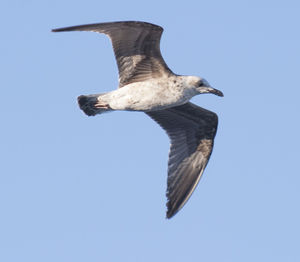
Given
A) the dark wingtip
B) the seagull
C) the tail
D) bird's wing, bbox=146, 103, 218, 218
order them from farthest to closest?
bird's wing, bbox=146, 103, 218, 218, the dark wingtip, the tail, the seagull

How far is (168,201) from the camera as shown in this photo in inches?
579

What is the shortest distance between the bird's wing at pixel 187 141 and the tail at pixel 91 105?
67.9 inches

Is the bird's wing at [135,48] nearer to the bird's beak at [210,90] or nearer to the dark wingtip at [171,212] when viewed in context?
the bird's beak at [210,90]

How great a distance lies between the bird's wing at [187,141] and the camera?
1491 cm

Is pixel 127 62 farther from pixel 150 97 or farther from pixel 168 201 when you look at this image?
pixel 168 201

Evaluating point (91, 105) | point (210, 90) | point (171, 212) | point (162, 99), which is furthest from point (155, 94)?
point (171, 212)

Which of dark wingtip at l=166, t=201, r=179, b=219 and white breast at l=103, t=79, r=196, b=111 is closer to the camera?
white breast at l=103, t=79, r=196, b=111

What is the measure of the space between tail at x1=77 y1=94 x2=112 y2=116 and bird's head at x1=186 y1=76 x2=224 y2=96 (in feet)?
5.53

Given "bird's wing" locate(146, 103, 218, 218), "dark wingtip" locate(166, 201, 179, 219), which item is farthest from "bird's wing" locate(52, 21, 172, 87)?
"dark wingtip" locate(166, 201, 179, 219)

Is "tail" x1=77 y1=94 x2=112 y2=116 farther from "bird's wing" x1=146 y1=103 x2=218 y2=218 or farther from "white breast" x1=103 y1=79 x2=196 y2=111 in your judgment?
"bird's wing" x1=146 y1=103 x2=218 y2=218

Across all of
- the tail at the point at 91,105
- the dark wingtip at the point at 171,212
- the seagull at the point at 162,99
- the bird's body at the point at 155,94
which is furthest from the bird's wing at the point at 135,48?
the dark wingtip at the point at 171,212

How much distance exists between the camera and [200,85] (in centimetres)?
1362

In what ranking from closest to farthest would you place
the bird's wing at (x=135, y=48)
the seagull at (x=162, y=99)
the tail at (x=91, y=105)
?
1. the bird's wing at (x=135, y=48)
2. the seagull at (x=162, y=99)
3. the tail at (x=91, y=105)

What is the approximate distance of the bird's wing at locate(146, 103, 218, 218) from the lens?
14914 millimetres
